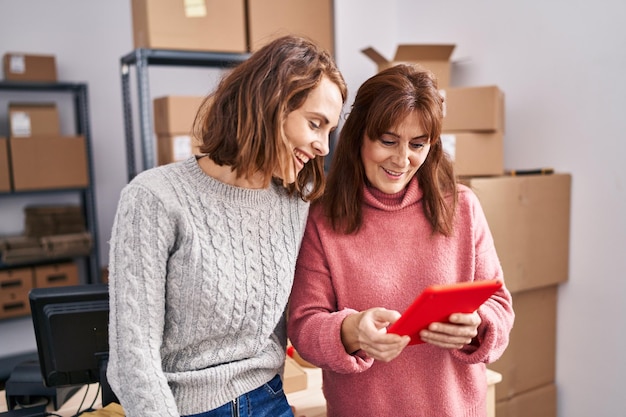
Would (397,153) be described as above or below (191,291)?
above

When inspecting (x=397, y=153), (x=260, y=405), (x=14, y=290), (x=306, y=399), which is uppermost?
(x=397, y=153)

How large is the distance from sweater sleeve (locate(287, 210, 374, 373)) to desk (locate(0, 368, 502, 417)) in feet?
1.00

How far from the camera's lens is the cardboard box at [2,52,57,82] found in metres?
3.29

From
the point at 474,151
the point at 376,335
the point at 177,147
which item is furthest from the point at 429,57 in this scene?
the point at 376,335

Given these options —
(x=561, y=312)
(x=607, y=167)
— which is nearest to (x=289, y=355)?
(x=561, y=312)

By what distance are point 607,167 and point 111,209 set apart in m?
3.29

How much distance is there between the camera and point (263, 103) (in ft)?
3.09

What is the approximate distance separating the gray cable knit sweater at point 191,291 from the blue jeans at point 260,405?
15 millimetres

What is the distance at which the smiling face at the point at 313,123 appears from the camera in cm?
97

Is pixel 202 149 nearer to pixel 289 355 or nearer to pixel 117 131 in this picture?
pixel 289 355

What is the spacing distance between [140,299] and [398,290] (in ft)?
1.73

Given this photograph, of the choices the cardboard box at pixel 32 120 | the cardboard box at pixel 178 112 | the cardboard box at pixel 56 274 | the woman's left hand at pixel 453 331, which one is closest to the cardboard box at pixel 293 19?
the cardboard box at pixel 178 112

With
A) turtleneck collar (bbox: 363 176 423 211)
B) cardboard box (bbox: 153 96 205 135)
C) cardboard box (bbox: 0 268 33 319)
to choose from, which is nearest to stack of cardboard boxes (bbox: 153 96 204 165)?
cardboard box (bbox: 153 96 205 135)

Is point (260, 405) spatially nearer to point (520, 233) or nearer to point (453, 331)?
point (453, 331)
